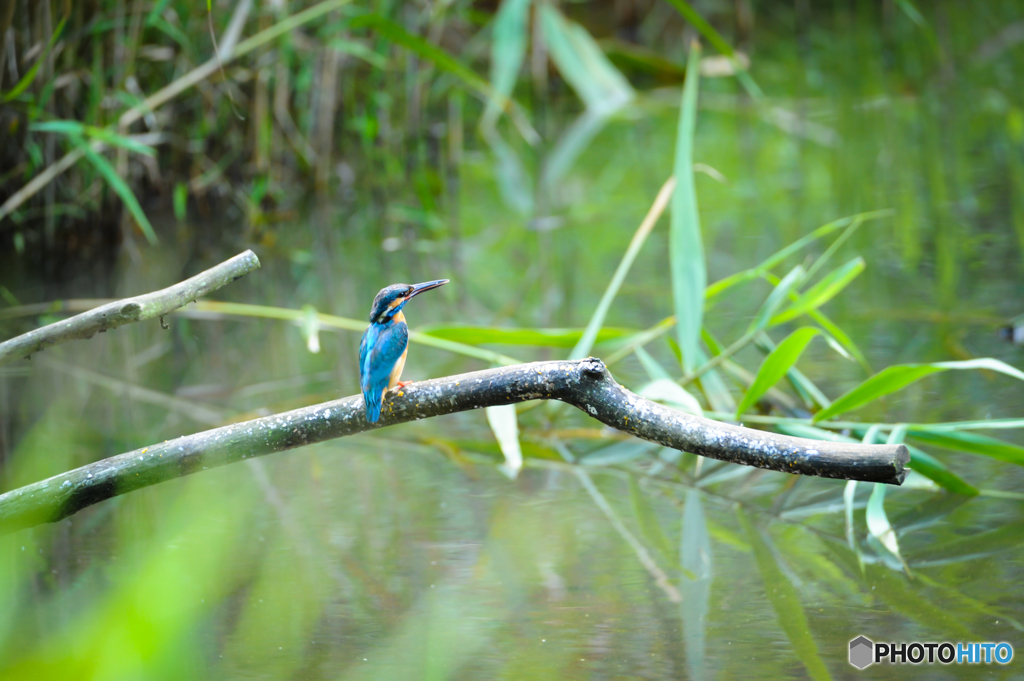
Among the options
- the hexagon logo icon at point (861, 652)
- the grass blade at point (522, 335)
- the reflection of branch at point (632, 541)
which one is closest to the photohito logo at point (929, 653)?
the hexagon logo icon at point (861, 652)

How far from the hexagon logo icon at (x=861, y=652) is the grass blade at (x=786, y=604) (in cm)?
3

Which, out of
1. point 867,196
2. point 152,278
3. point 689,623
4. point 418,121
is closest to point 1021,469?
point 689,623

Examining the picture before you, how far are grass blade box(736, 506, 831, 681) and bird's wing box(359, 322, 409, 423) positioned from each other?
51 centimetres

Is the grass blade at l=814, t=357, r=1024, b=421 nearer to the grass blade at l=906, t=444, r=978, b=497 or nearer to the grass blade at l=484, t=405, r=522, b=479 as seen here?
the grass blade at l=906, t=444, r=978, b=497

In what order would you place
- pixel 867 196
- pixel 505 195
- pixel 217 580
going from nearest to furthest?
1. pixel 217 580
2. pixel 867 196
3. pixel 505 195

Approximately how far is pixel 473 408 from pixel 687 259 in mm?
833

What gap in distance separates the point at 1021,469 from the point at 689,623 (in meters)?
0.70

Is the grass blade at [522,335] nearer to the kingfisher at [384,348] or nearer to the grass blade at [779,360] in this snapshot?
the grass blade at [779,360]

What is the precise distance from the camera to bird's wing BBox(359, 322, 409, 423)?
2.92 ft

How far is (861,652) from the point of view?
0.98 meters

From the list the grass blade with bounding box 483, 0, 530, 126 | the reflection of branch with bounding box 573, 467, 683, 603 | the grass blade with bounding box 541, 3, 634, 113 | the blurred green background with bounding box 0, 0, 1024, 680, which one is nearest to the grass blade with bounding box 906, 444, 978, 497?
the blurred green background with bounding box 0, 0, 1024, 680

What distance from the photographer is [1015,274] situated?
92.3 inches

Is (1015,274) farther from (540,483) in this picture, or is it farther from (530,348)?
(540,483)

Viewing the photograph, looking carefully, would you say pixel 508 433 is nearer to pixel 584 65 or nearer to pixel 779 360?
pixel 779 360
